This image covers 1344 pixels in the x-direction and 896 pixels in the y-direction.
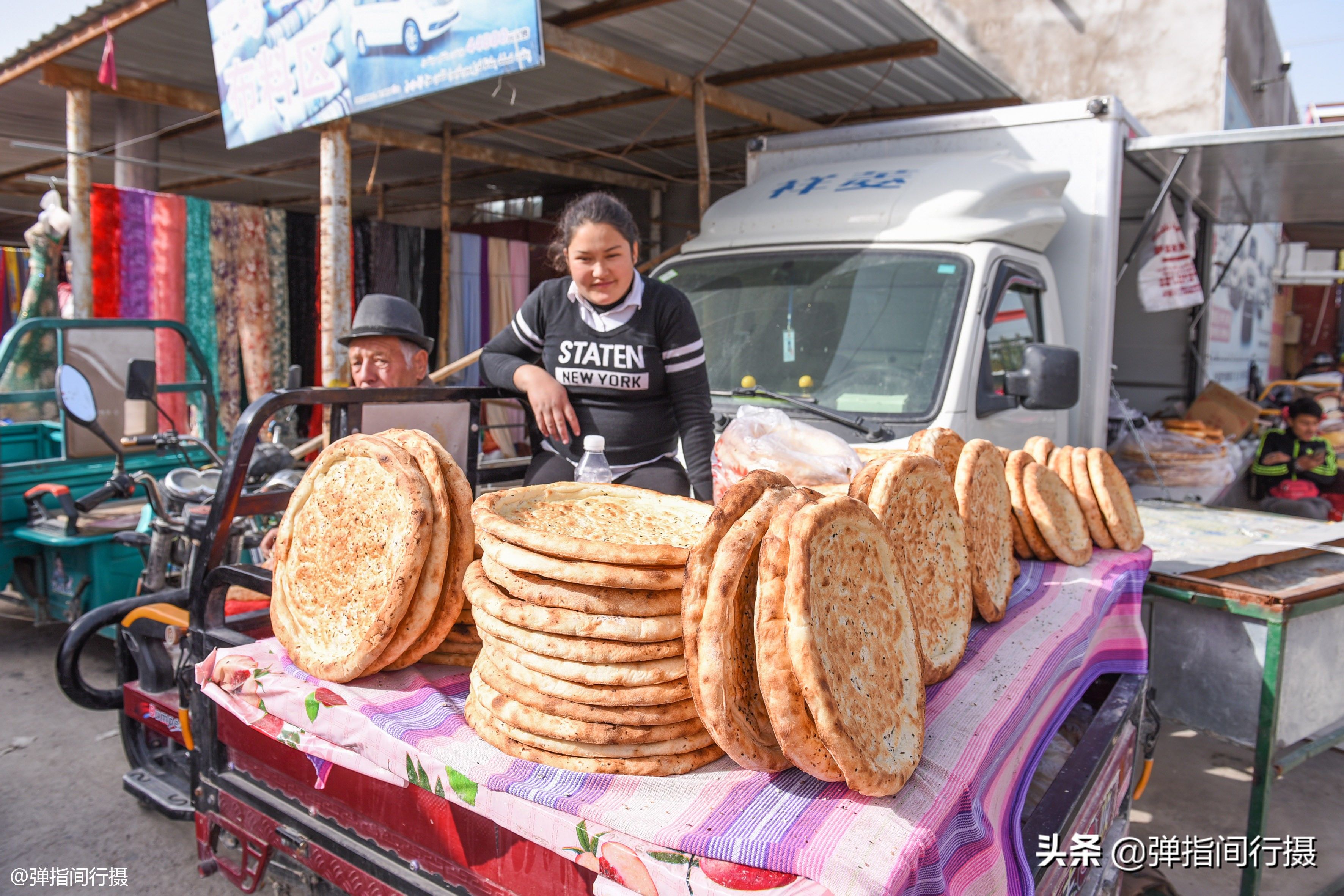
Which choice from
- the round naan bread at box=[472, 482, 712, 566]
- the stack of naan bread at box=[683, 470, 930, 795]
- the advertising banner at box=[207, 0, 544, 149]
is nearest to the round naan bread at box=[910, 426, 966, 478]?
the round naan bread at box=[472, 482, 712, 566]

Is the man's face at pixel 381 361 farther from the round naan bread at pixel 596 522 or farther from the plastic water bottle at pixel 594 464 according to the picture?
the round naan bread at pixel 596 522

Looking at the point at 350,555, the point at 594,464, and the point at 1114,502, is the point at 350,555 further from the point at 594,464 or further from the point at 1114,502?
the point at 1114,502

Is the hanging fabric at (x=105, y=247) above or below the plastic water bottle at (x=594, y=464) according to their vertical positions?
above

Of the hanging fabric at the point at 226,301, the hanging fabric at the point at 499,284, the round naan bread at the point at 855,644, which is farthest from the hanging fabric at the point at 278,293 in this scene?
the round naan bread at the point at 855,644

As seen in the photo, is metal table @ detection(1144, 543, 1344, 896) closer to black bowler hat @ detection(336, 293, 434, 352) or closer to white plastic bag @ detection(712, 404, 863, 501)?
white plastic bag @ detection(712, 404, 863, 501)

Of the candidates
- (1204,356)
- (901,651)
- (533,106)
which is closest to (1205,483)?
(1204,356)

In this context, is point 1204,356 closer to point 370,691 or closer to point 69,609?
point 370,691

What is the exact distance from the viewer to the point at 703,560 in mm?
Answer: 1276

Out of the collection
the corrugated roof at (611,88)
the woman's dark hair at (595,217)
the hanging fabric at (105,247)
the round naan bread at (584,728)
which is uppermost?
the corrugated roof at (611,88)

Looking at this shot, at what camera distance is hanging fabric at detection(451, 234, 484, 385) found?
965 cm

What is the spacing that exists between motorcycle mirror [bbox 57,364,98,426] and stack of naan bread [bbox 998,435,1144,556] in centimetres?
390

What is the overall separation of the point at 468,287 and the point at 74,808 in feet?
23.4

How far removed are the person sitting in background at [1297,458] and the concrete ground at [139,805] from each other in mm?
3925

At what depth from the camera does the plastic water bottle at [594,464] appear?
2.42m
